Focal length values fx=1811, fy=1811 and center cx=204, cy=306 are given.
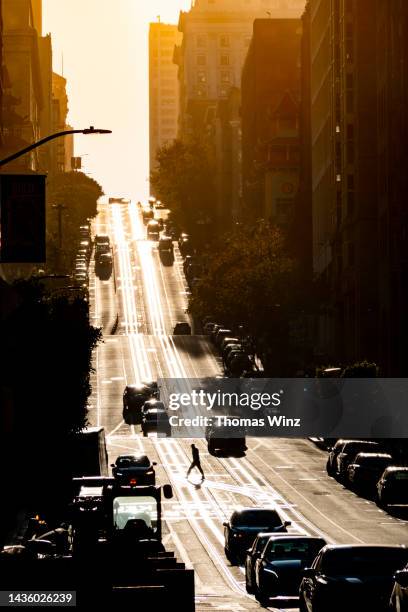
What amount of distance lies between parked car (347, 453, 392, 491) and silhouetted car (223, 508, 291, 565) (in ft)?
57.9

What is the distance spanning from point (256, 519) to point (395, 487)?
1324 cm

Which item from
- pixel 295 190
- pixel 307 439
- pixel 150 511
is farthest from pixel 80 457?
pixel 295 190

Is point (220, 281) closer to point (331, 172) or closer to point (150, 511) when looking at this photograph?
point (331, 172)

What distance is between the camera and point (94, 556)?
85.8 feet

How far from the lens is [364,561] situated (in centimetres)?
2923

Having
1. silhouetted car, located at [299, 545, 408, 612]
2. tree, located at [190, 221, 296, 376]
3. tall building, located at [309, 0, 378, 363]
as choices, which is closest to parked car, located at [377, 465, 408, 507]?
silhouetted car, located at [299, 545, 408, 612]

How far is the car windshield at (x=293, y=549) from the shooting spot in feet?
122

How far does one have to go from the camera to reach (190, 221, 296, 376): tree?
128 m

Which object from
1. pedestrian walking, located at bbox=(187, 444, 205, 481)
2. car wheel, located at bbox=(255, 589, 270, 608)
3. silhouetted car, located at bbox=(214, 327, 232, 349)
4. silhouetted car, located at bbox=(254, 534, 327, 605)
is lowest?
silhouetted car, located at bbox=(214, 327, 232, 349)

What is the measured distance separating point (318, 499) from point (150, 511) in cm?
2733

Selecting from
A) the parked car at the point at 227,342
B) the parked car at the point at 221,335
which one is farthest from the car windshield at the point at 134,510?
the parked car at the point at 221,335

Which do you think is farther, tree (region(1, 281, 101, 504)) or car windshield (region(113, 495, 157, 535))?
tree (region(1, 281, 101, 504))

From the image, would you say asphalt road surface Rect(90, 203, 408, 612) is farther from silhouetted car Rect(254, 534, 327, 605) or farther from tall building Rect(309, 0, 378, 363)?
tall building Rect(309, 0, 378, 363)

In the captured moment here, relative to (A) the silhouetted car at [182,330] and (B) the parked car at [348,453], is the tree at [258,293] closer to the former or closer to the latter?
(A) the silhouetted car at [182,330]
